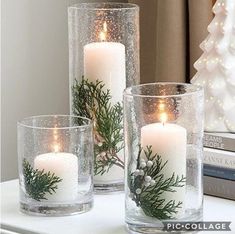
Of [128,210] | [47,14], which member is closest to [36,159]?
[128,210]

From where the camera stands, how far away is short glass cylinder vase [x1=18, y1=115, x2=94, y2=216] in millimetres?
1058

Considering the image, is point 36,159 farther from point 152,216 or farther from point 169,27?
point 169,27

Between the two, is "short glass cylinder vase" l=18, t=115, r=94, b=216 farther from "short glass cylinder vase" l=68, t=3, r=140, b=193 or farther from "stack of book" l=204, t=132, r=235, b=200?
"stack of book" l=204, t=132, r=235, b=200

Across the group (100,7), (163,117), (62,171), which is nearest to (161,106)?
(163,117)

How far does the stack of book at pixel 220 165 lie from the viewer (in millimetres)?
1121

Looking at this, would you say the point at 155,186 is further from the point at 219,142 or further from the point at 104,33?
the point at 104,33

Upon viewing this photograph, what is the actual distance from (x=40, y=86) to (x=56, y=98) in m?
0.06

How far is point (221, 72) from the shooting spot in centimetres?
117

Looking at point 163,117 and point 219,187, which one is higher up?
point 163,117

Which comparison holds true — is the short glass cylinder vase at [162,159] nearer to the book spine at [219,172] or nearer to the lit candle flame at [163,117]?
the lit candle flame at [163,117]

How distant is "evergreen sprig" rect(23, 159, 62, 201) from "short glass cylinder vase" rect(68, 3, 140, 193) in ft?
0.40

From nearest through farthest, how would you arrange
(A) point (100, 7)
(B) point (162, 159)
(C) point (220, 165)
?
(B) point (162, 159), (C) point (220, 165), (A) point (100, 7)

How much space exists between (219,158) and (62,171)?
23 cm

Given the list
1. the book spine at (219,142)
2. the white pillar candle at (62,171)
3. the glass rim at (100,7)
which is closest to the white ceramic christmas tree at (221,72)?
the book spine at (219,142)
